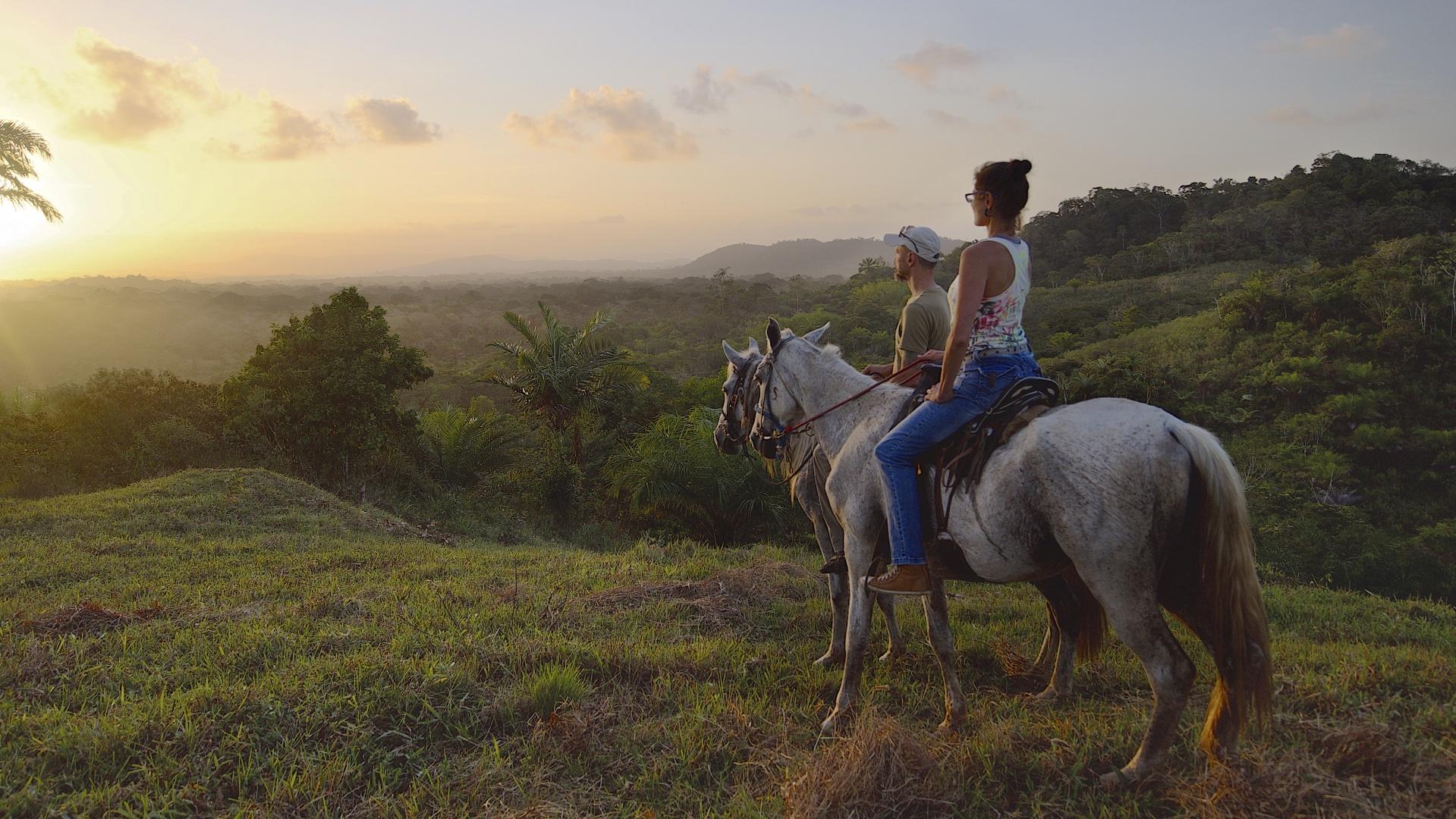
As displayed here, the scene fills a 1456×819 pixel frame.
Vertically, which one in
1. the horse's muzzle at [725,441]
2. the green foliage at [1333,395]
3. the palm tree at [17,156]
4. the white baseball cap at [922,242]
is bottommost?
the green foliage at [1333,395]

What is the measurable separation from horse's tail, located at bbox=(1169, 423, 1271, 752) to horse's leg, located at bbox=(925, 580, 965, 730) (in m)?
1.16

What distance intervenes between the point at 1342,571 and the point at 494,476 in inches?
761

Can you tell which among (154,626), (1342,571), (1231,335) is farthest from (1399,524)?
(154,626)

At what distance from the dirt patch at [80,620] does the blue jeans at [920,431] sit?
18.8ft

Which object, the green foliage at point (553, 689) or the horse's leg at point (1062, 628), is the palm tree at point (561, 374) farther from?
the horse's leg at point (1062, 628)

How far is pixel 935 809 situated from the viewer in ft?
9.91

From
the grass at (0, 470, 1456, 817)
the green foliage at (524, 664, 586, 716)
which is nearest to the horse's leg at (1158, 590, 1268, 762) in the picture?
the grass at (0, 470, 1456, 817)

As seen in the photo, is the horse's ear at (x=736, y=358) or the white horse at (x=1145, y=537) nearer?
the white horse at (x=1145, y=537)

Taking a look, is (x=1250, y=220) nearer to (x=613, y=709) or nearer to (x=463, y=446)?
(x=463, y=446)

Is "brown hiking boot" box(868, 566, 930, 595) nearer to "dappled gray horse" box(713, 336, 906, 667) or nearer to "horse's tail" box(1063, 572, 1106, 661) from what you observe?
"dappled gray horse" box(713, 336, 906, 667)

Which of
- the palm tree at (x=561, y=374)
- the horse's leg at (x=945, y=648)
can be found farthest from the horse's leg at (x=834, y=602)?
the palm tree at (x=561, y=374)

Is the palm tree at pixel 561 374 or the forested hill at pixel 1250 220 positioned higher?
the forested hill at pixel 1250 220

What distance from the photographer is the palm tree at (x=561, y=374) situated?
17.5m

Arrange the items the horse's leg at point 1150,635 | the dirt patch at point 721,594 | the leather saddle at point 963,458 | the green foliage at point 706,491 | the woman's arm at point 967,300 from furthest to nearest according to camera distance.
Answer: the green foliage at point 706,491
the dirt patch at point 721,594
the leather saddle at point 963,458
the woman's arm at point 967,300
the horse's leg at point 1150,635
